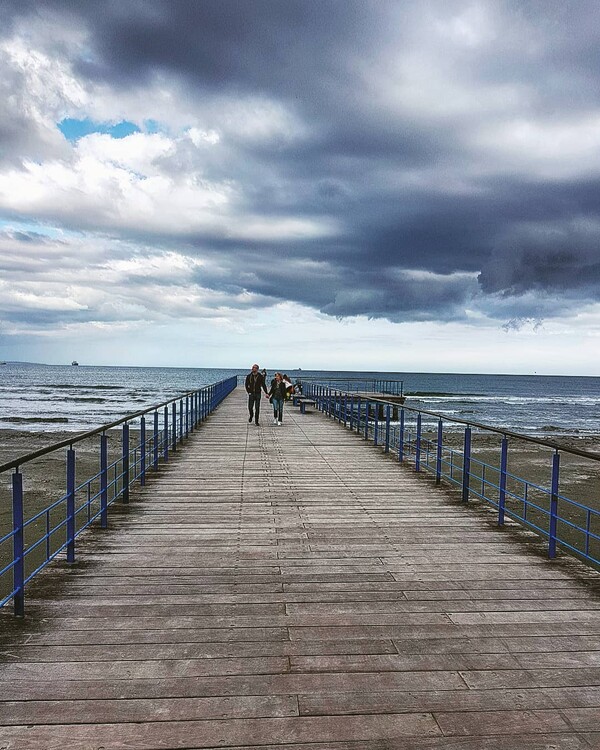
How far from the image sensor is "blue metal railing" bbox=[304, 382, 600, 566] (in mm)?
5508

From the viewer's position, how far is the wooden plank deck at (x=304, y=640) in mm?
2777

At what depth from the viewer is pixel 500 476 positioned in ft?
20.8

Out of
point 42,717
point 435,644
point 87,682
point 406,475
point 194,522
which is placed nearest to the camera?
point 42,717

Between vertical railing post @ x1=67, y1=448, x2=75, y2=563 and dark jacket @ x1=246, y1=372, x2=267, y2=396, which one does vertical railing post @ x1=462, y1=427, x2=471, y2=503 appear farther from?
dark jacket @ x1=246, y1=372, x2=267, y2=396

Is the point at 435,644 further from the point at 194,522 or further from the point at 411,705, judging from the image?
the point at 194,522

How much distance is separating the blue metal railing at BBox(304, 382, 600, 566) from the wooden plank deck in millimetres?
458

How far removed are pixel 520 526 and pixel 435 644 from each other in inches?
128

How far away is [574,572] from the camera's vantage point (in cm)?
499

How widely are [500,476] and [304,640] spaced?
11.5 ft

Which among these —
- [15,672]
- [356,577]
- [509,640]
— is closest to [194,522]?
[356,577]

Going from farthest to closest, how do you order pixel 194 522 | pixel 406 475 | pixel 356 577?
pixel 406 475 < pixel 194 522 < pixel 356 577

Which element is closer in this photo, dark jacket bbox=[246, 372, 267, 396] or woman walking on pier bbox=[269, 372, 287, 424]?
dark jacket bbox=[246, 372, 267, 396]

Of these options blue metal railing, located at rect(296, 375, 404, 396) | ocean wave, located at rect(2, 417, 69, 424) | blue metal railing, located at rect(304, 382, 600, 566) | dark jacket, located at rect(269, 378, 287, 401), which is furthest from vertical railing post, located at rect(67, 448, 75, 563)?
ocean wave, located at rect(2, 417, 69, 424)

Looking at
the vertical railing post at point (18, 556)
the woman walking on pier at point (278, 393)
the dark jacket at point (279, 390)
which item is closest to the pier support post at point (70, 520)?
the vertical railing post at point (18, 556)
